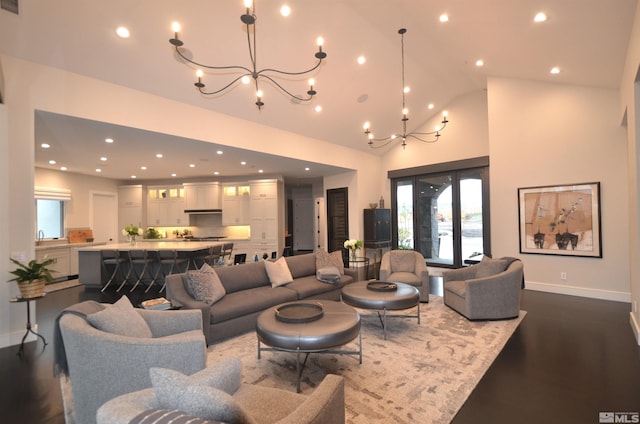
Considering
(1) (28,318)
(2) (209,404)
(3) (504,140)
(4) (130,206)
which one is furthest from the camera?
(4) (130,206)

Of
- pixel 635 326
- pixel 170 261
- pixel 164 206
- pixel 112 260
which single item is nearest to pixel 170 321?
pixel 170 261

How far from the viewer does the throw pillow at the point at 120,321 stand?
2.11 m

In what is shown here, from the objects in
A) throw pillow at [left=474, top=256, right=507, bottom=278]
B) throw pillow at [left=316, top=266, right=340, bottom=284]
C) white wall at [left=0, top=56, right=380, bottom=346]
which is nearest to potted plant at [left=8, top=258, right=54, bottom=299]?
white wall at [left=0, top=56, right=380, bottom=346]

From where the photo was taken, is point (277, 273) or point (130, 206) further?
point (130, 206)

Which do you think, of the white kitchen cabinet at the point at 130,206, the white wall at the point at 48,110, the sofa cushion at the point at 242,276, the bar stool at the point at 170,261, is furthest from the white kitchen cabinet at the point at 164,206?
the sofa cushion at the point at 242,276

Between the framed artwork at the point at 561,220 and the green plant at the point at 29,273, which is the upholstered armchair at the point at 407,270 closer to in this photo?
the framed artwork at the point at 561,220

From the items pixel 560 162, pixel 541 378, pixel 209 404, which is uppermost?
pixel 560 162

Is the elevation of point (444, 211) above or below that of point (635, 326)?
above

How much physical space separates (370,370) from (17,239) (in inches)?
174

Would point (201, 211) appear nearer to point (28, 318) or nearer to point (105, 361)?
point (28, 318)

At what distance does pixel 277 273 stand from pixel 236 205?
18.1 feet

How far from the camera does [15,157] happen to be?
3.71 m

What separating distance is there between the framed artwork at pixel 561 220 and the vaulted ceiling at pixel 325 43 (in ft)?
6.06

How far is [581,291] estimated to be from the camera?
539cm
